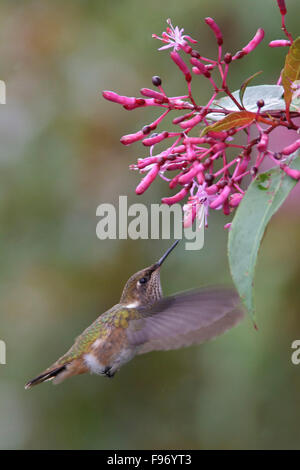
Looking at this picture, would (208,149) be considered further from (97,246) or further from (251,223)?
(97,246)

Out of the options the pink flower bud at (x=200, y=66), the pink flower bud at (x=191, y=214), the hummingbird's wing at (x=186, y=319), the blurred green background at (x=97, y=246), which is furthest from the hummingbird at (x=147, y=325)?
the blurred green background at (x=97, y=246)

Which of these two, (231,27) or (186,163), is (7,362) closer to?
(231,27)

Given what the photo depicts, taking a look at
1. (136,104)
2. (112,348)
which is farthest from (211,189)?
(112,348)

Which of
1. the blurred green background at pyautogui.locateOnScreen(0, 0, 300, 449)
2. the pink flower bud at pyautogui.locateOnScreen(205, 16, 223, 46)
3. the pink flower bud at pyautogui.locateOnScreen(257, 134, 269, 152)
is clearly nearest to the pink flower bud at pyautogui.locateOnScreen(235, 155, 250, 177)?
the pink flower bud at pyautogui.locateOnScreen(257, 134, 269, 152)

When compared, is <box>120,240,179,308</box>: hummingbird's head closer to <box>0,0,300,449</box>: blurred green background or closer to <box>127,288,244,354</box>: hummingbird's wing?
<box>127,288,244,354</box>: hummingbird's wing

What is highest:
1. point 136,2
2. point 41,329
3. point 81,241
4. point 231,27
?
point 136,2

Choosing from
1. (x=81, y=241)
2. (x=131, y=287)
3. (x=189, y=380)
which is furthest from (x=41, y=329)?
(x=131, y=287)

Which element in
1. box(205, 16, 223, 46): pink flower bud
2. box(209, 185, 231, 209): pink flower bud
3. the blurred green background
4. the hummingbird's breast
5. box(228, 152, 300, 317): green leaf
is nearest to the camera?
box(228, 152, 300, 317): green leaf

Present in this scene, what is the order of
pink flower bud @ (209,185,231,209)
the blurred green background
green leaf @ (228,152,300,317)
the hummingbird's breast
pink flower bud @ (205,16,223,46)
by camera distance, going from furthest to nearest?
1. the blurred green background
2. the hummingbird's breast
3. pink flower bud @ (205,16,223,46)
4. pink flower bud @ (209,185,231,209)
5. green leaf @ (228,152,300,317)
